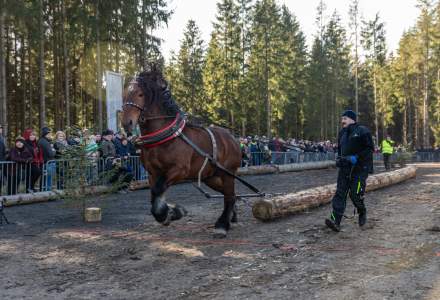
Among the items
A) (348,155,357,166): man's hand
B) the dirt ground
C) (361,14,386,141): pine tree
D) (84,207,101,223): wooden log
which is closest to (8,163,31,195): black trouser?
the dirt ground

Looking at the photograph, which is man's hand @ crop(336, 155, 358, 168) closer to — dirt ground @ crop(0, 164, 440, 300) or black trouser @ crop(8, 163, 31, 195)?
dirt ground @ crop(0, 164, 440, 300)

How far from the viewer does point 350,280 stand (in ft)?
16.5

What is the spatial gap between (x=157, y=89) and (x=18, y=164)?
267 inches

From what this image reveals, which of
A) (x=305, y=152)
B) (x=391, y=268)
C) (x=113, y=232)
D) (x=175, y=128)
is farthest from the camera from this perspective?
(x=305, y=152)

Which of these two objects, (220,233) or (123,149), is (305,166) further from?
(220,233)

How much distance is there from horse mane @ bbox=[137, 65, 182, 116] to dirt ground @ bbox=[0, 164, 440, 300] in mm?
2062

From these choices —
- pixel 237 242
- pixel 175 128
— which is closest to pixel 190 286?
pixel 237 242

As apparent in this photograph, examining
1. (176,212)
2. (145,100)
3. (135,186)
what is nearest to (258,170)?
(135,186)

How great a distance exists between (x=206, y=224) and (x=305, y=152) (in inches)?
851

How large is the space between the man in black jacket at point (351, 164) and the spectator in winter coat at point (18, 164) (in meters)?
8.33

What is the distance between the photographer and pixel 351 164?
7844 millimetres

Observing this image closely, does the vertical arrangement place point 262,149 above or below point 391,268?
above

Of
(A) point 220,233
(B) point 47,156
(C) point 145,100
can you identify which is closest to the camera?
(C) point 145,100

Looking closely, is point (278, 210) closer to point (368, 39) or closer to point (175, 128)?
point (175, 128)
